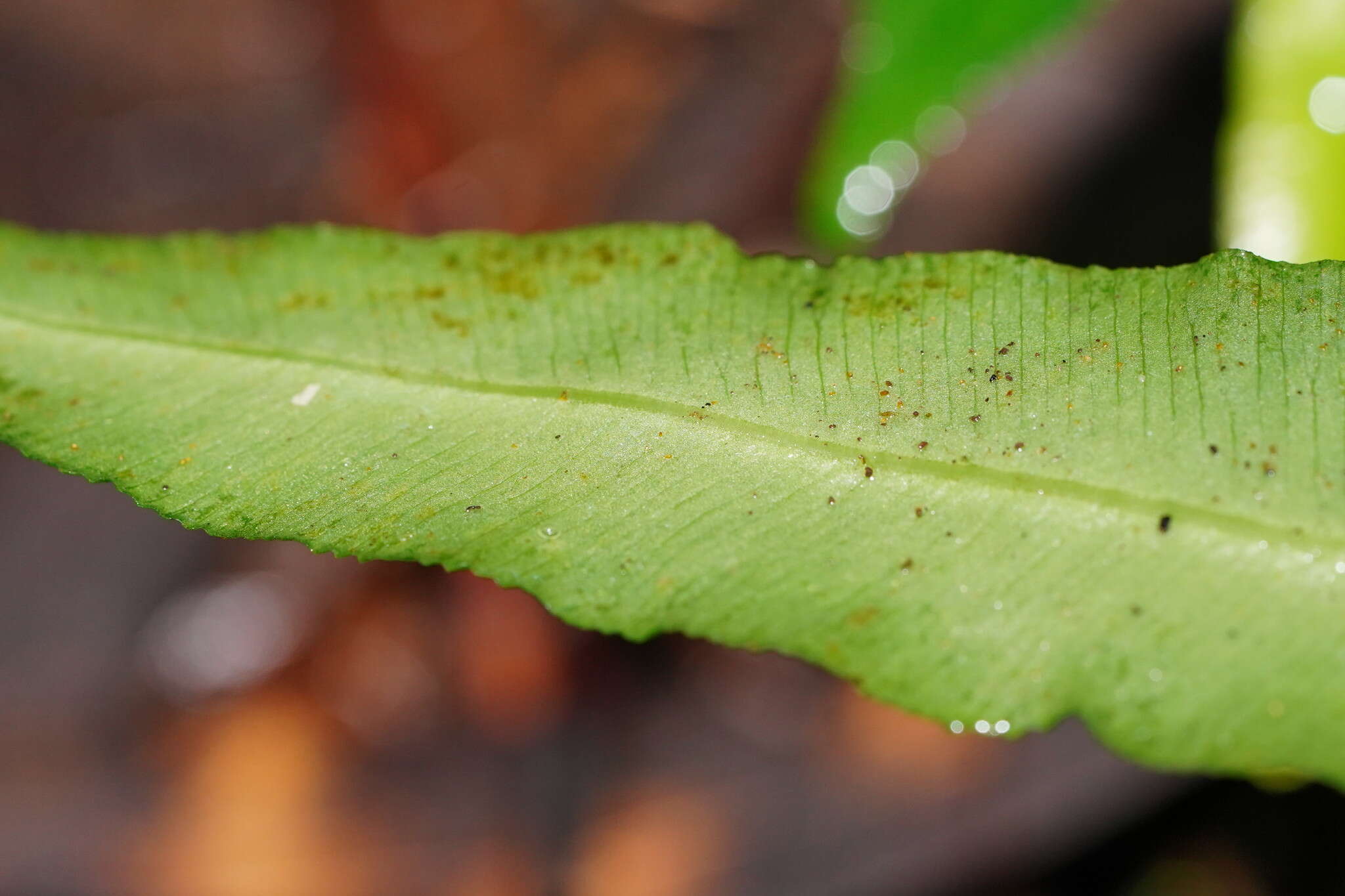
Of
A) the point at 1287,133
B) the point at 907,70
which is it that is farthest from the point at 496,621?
the point at 1287,133

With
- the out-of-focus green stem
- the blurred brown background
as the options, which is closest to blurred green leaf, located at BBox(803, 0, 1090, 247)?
the out-of-focus green stem

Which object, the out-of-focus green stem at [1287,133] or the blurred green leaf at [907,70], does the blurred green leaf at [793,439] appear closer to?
Answer: the out-of-focus green stem at [1287,133]

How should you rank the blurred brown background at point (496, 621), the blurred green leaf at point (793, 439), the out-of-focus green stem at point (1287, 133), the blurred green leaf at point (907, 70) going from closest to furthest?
the blurred green leaf at point (793, 439), the out-of-focus green stem at point (1287, 133), the blurred green leaf at point (907, 70), the blurred brown background at point (496, 621)

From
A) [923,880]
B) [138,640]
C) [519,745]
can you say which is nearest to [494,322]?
[519,745]

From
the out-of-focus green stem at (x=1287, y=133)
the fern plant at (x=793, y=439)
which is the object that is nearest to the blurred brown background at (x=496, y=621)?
the out-of-focus green stem at (x=1287, y=133)

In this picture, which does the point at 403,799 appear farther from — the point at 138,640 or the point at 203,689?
the point at 138,640

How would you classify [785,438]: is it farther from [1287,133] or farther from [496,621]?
[496,621]

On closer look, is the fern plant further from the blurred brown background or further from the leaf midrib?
the blurred brown background
